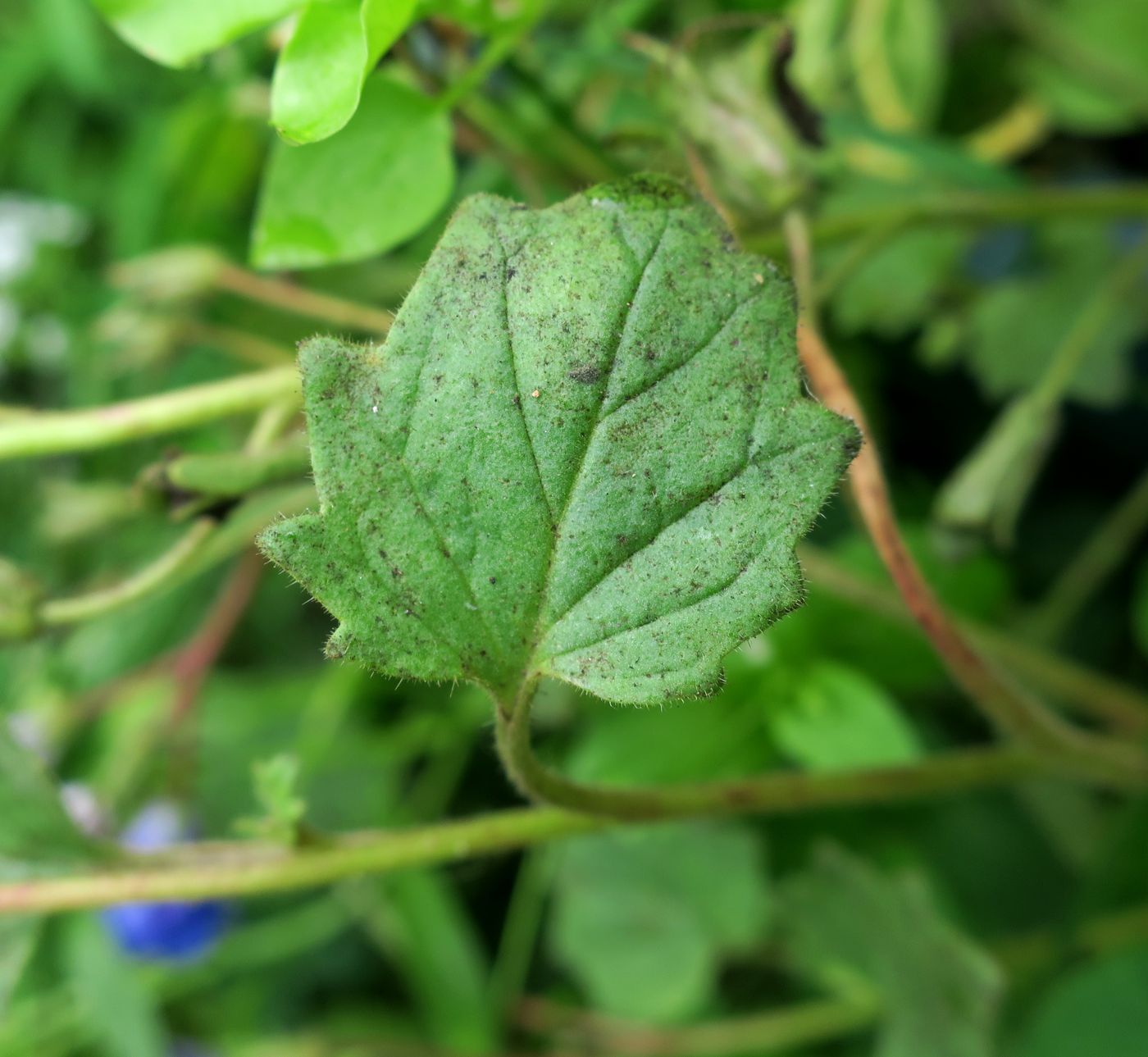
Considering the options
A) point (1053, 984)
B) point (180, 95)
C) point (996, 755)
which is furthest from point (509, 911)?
point (180, 95)

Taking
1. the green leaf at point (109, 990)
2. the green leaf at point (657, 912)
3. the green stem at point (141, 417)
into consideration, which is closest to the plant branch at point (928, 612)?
the green stem at point (141, 417)

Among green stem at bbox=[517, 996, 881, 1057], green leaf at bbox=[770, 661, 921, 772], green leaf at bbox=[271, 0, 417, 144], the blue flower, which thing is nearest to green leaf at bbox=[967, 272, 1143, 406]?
green leaf at bbox=[770, 661, 921, 772]

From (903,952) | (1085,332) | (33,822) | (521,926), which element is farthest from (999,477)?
(521,926)

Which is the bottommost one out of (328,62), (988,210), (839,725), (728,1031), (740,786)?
A: (728,1031)

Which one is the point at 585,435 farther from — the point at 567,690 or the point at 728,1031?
the point at 728,1031

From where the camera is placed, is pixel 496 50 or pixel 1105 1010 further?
pixel 1105 1010

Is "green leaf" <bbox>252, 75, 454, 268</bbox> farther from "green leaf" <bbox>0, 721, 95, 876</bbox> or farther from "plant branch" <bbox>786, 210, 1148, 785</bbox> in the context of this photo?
"green leaf" <bbox>0, 721, 95, 876</bbox>

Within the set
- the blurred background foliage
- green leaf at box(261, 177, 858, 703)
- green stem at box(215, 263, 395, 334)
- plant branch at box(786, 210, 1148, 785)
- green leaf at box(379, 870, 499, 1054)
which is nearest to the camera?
green leaf at box(261, 177, 858, 703)
